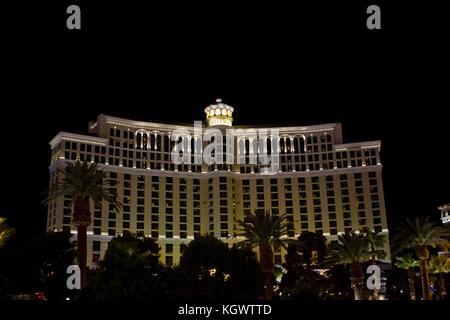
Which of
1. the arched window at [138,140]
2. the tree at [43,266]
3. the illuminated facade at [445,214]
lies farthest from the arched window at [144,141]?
the illuminated facade at [445,214]

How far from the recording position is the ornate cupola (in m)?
159

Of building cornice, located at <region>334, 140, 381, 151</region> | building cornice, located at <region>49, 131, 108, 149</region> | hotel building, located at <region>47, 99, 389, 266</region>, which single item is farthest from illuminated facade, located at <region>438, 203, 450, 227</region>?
building cornice, located at <region>49, 131, 108, 149</region>

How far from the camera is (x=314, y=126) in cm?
15588

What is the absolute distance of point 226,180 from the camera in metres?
150

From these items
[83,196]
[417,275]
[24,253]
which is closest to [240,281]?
[83,196]

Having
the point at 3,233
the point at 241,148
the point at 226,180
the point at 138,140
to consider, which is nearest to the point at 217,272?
the point at 3,233

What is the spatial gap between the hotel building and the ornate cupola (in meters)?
1.78

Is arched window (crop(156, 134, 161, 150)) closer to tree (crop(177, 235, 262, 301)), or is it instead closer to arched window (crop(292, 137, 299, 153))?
arched window (crop(292, 137, 299, 153))

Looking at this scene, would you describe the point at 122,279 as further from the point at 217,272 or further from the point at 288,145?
the point at 288,145
